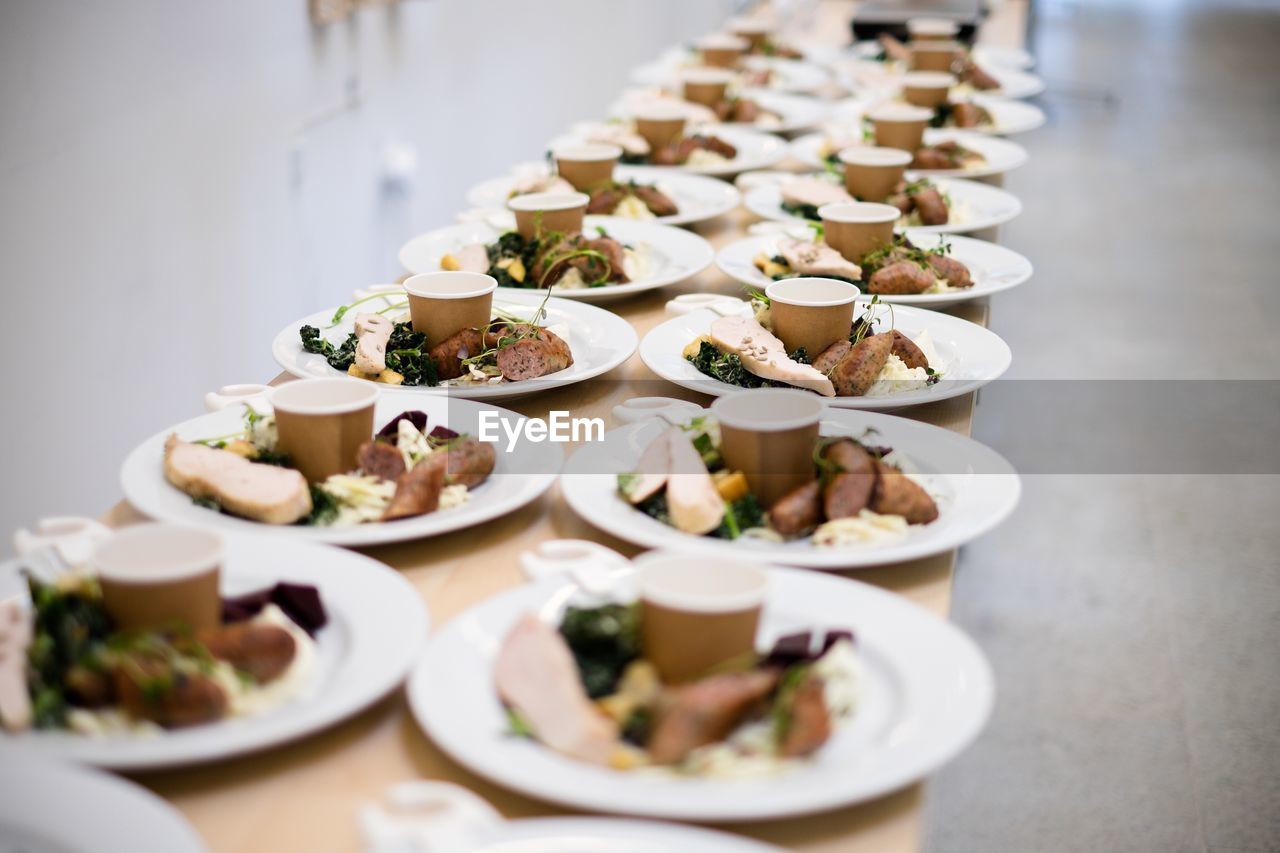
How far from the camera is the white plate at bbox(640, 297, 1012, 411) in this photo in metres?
1.51

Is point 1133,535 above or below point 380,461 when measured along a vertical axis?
below

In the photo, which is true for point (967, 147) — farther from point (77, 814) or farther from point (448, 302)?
point (77, 814)

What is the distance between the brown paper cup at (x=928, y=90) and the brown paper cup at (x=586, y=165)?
112 centimetres

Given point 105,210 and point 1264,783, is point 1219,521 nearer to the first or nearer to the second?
point 1264,783

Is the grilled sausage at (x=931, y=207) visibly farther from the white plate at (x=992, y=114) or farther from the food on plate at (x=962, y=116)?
the food on plate at (x=962, y=116)

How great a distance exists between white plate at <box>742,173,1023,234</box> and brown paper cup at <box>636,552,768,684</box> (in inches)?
53.9

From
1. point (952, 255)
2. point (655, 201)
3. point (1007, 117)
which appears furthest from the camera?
point (1007, 117)

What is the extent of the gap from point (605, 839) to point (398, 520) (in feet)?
1.79

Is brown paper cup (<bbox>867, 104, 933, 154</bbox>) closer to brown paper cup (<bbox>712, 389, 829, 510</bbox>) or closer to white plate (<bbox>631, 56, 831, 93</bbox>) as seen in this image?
white plate (<bbox>631, 56, 831, 93</bbox>)

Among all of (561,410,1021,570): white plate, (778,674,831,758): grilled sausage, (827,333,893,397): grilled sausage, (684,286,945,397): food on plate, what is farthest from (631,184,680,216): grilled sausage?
(778,674,831,758): grilled sausage

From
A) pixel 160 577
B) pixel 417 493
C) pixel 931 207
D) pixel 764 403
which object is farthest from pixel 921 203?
pixel 160 577

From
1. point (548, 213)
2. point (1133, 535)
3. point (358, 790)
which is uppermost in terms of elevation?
point (548, 213)

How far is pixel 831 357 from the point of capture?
5.09 ft

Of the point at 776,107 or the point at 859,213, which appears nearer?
the point at 859,213
